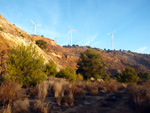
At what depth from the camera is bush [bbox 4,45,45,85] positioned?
9.10 metres

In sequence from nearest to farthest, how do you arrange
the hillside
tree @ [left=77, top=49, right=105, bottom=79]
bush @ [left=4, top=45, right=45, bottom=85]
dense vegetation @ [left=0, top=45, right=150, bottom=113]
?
dense vegetation @ [left=0, top=45, right=150, bottom=113] < bush @ [left=4, top=45, right=45, bottom=85] < tree @ [left=77, top=49, right=105, bottom=79] < the hillside

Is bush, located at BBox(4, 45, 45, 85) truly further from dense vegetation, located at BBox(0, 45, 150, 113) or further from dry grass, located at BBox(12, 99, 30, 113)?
dry grass, located at BBox(12, 99, 30, 113)

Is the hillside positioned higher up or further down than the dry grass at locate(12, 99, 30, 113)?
higher up

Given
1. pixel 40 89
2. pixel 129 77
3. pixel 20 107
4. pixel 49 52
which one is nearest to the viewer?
pixel 20 107

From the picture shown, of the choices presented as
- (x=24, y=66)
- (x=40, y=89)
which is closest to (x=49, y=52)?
(x=24, y=66)

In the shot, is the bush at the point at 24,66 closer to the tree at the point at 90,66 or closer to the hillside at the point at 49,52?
the hillside at the point at 49,52

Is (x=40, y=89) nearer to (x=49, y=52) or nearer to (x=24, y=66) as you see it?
(x=24, y=66)

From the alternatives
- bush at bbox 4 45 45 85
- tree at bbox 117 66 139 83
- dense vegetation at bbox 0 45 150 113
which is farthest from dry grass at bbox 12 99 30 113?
tree at bbox 117 66 139 83

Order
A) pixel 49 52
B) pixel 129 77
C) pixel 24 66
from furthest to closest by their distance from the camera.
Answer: pixel 49 52 → pixel 129 77 → pixel 24 66

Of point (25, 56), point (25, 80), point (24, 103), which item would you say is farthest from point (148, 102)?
point (25, 56)

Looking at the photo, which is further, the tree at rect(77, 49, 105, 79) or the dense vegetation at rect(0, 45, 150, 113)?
the tree at rect(77, 49, 105, 79)

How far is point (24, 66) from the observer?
381 inches

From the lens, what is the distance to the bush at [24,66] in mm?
9102

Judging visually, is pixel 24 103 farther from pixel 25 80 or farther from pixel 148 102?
pixel 148 102
